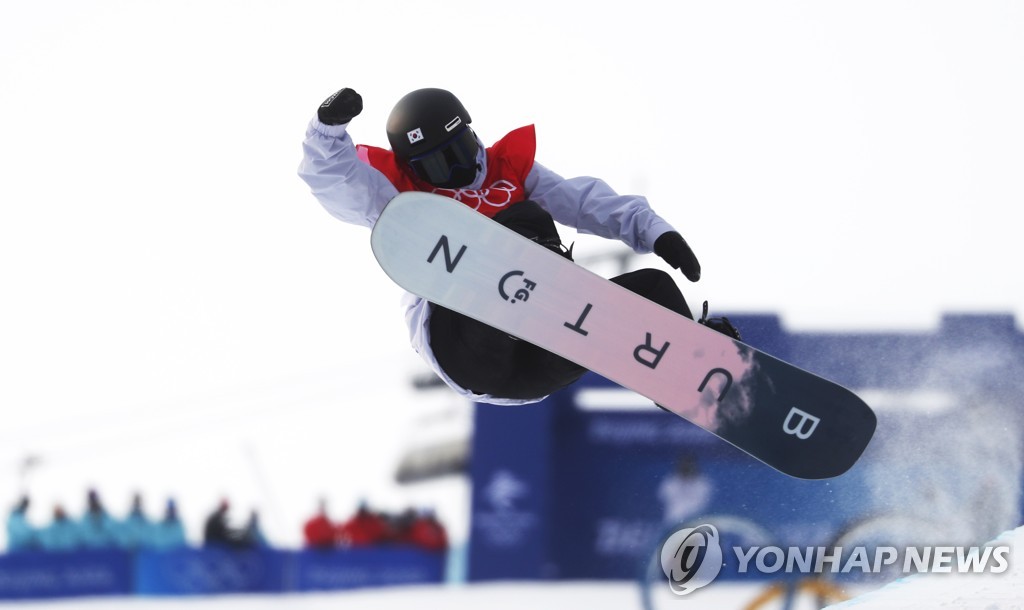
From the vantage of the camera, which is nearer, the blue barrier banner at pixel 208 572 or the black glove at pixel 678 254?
the black glove at pixel 678 254

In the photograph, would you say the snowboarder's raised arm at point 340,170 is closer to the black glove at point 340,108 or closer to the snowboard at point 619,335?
the black glove at point 340,108

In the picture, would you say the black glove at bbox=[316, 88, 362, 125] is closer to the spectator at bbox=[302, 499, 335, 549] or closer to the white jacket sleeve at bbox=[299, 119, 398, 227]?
the white jacket sleeve at bbox=[299, 119, 398, 227]

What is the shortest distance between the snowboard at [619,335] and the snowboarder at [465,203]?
10cm

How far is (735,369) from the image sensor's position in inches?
132

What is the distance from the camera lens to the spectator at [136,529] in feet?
26.3

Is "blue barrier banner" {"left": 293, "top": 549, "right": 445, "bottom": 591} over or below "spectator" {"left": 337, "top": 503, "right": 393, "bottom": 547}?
below

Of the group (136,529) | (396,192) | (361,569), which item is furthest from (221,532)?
(396,192)

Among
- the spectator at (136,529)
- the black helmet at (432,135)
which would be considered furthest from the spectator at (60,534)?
the black helmet at (432,135)

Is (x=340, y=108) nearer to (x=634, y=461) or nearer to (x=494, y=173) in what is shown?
(x=494, y=173)

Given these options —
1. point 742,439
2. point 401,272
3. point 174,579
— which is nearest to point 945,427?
point 742,439

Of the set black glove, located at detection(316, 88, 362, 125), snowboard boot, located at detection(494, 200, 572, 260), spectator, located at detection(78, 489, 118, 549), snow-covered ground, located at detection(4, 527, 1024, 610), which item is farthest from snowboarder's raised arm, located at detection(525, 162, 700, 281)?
spectator, located at detection(78, 489, 118, 549)

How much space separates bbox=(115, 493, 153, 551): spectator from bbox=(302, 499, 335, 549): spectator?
3.94 feet

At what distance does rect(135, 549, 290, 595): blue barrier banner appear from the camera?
788 cm

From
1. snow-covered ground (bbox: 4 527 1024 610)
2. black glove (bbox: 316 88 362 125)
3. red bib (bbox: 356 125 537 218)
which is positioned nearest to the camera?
black glove (bbox: 316 88 362 125)
